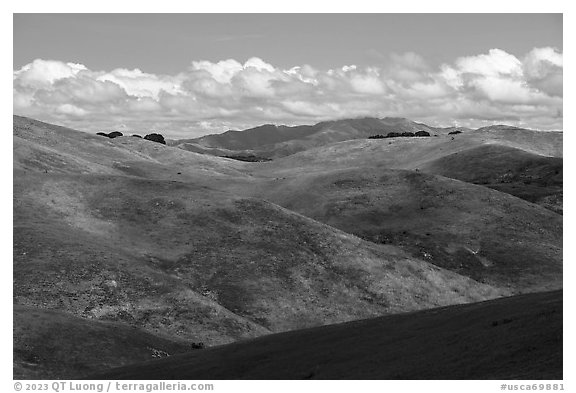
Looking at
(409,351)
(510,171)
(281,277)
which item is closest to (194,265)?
(281,277)

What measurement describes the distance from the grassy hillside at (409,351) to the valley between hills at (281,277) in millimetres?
157

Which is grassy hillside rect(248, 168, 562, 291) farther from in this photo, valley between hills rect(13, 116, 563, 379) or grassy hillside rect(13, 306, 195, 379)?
grassy hillside rect(13, 306, 195, 379)

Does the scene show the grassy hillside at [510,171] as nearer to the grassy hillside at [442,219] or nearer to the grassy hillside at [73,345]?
the grassy hillside at [442,219]

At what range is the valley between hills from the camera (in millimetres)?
36969

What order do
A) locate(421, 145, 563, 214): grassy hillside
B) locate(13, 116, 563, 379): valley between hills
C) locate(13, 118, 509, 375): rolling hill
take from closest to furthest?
locate(13, 116, 563, 379): valley between hills < locate(13, 118, 509, 375): rolling hill < locate(421, 145, 563, 214): grassy hillside

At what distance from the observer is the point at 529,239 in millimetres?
106688

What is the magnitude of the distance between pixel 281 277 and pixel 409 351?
44.1 metres

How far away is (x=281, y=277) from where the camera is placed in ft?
259

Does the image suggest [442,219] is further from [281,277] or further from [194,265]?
[194,265]

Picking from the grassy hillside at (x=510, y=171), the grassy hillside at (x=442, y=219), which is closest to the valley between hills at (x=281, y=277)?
the grassy hillside at (x=442, y=219)

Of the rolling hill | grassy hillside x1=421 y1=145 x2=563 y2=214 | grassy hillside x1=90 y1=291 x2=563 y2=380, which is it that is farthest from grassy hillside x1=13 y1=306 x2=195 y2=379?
grassy hillside x1=421 y1=145 x2=563 y2=214

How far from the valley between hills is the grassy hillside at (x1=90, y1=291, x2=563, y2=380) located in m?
0.16
